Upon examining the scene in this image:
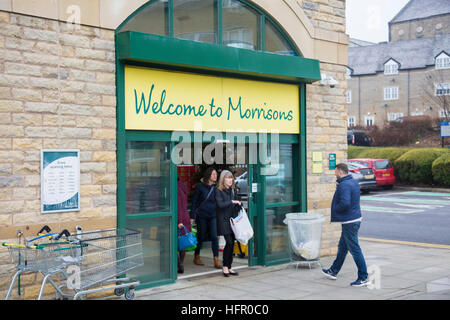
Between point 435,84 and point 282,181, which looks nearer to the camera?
point 282,181

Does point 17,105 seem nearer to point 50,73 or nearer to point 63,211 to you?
point 50,73

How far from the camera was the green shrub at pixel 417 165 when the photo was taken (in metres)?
26.9

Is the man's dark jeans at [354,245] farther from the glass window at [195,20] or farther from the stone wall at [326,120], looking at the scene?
the glass window at [195,20]

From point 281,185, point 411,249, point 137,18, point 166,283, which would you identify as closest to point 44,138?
point 137,18

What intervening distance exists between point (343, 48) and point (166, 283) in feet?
19.3


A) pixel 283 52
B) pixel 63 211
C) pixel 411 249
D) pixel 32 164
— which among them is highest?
pixel 283 52

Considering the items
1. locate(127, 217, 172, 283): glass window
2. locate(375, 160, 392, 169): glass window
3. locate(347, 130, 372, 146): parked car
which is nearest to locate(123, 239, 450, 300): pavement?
locate(127, 217, 172, 283): glass window

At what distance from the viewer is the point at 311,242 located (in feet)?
29.0

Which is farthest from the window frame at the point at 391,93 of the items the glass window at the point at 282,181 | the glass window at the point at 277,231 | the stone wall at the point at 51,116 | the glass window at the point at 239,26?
the stone wall at the point at 51,116

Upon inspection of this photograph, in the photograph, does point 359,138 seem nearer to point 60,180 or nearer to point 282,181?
point 282,181

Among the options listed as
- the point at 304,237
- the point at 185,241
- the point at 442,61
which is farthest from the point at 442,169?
the point at 442,61

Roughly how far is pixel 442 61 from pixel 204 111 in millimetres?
51739

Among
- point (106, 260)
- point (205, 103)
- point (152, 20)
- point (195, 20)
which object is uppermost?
point (195, 20)

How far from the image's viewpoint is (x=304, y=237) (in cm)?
882
